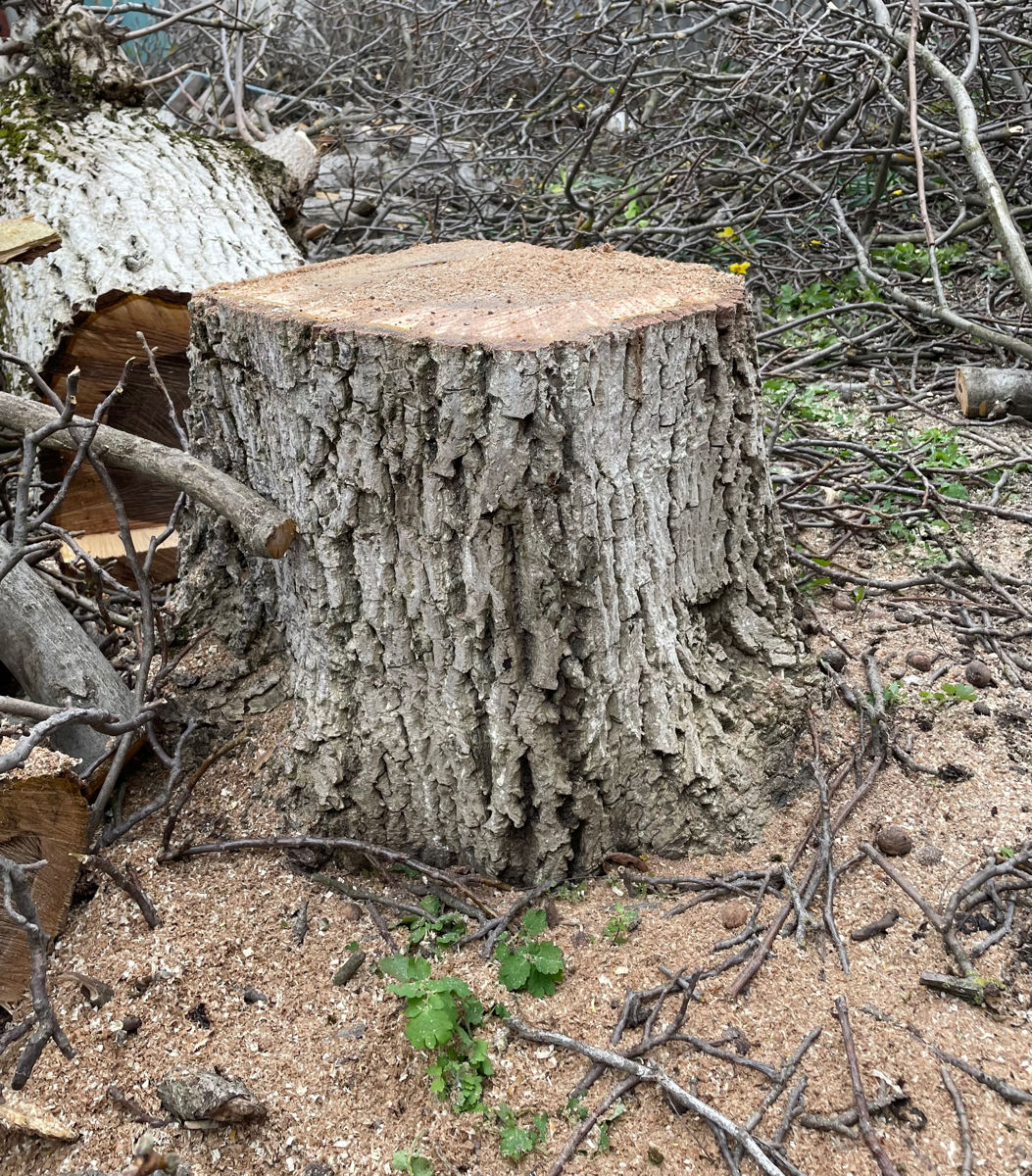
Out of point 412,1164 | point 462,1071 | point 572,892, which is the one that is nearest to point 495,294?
point 572,892

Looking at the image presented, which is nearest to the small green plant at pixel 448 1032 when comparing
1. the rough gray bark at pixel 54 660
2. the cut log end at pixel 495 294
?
the rough gray bark at pixel 54 660

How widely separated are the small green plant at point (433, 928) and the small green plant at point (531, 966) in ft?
0.35

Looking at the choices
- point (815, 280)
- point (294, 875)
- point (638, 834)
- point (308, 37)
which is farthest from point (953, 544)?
point (308, 37)

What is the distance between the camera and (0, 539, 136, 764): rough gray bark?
2176 mm

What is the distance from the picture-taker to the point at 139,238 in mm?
3281

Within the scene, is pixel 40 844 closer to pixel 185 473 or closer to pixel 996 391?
pixel 185 473

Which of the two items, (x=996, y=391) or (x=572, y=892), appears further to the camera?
(x=996, y=391)

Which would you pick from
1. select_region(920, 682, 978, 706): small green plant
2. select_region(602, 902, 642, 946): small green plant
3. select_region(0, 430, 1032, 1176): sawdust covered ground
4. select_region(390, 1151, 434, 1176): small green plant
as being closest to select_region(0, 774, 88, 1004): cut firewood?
select_region(0, 430, 1032, 1176): sawdust covered ground

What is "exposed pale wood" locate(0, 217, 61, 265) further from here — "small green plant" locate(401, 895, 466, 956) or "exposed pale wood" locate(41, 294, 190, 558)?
"small green plant" locate(401, 895, 466, 956)

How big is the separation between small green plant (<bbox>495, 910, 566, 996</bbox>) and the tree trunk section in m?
2.16

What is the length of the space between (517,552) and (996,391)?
9.37 feet

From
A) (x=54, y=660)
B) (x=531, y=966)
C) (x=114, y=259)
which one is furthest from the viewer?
(x=114, y=259)

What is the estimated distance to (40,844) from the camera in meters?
1.83

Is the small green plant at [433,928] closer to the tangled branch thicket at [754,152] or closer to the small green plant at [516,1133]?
the small green plant at [516,1133]
